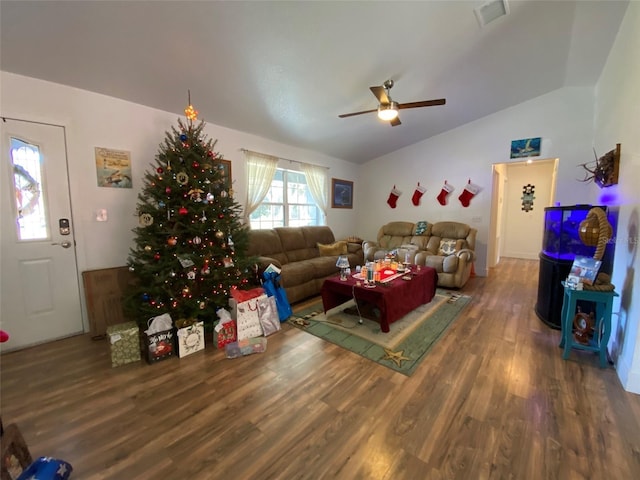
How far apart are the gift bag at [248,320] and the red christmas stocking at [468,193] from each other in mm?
4392

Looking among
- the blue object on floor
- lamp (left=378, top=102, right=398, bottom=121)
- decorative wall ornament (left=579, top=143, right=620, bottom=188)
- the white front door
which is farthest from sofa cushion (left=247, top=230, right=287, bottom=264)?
decorative wall ornament (left=579, top=143, right=620, bottom=188)

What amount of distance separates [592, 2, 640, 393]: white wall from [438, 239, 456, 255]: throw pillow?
6.72 feet

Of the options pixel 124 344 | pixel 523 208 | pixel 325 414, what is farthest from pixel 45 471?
pixel 523 208

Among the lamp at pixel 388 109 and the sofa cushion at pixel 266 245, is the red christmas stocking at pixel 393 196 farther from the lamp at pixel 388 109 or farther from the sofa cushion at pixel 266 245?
the lamp at pixel 388 109

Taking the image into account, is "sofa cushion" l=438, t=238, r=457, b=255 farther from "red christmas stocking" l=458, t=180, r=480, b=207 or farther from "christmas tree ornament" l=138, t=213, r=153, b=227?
"christmas tree ornament" l=138, t=213, r=153, b=227

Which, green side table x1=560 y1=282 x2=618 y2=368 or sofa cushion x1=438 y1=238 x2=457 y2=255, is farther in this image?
sofa cushion x1=438 y1=238 x2=457 y2=255

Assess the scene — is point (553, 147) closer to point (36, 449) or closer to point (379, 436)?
point (379, 436)

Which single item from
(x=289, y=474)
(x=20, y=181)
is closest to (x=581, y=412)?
(x=289, y=474)

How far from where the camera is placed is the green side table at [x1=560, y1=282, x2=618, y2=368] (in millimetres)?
2155

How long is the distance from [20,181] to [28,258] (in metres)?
A: 0.71

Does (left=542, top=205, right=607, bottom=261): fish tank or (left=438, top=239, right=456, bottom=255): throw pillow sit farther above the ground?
(left=542, top=205, right=607, bottom=261): fish tank

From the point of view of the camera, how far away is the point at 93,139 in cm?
275

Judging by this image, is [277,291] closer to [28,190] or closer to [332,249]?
[332,249]

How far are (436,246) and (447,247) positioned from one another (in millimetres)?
274
